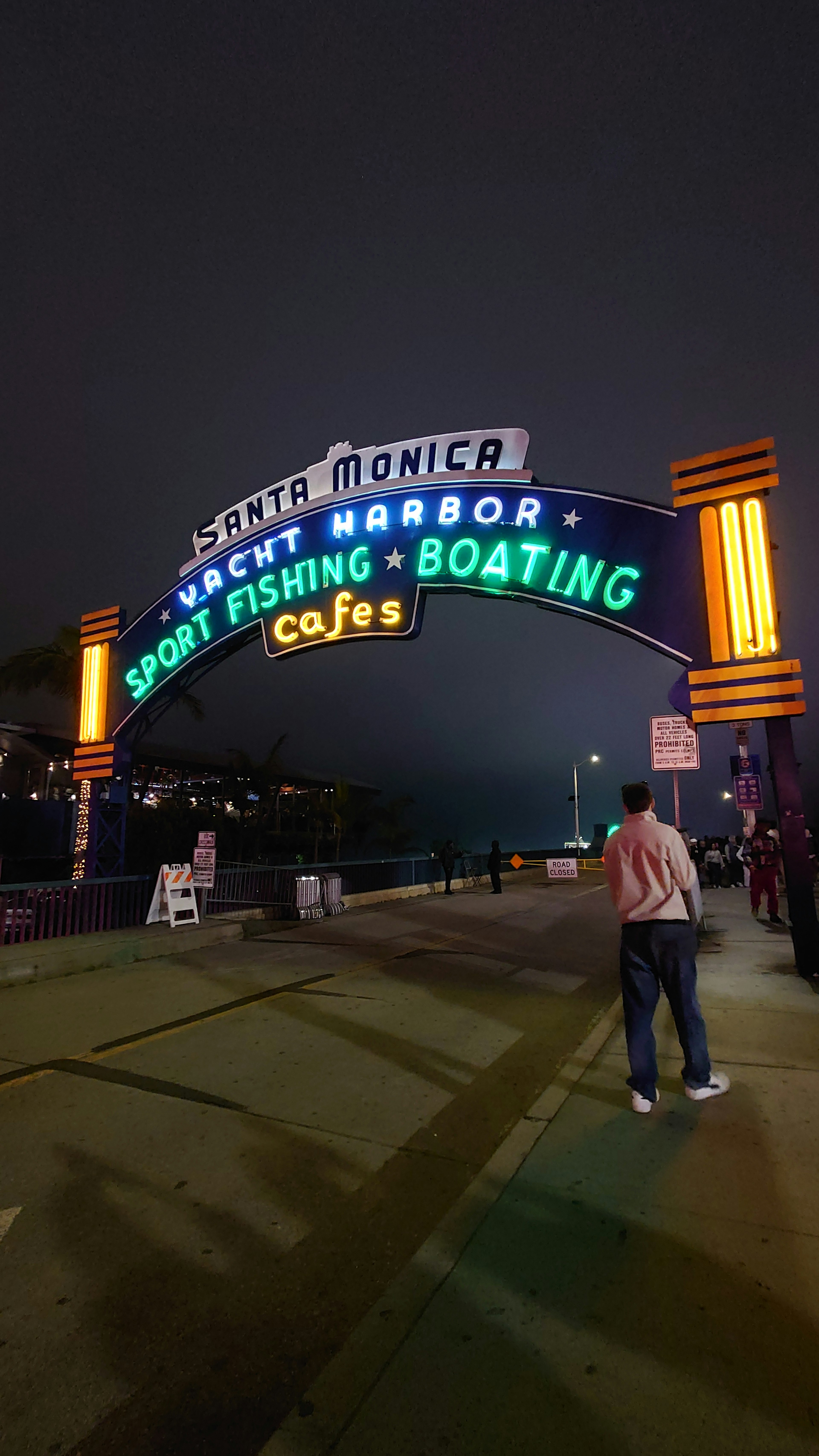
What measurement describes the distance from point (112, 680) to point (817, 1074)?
1481cm

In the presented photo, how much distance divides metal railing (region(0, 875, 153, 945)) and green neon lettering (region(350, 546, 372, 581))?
22.4 feet

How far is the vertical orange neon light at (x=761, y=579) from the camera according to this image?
8828 millimetres

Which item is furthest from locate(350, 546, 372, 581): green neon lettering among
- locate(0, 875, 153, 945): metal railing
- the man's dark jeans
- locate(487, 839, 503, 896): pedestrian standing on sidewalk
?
locate(487, 839, 503, 896): pedestrian standing on sidewalk

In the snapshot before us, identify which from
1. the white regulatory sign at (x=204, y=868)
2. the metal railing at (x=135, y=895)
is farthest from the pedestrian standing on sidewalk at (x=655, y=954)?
the white regulatory sign at (x=204, y=868)

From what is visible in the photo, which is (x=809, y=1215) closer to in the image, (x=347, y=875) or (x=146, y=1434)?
(x=146, y=1434)

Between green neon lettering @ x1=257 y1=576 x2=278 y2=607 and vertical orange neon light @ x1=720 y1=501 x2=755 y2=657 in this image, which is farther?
green neon lettering @ x1=257 y1=576 x2=278 y2=607

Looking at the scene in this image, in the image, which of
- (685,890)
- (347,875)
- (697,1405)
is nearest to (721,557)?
(685,890)

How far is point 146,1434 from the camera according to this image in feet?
6.77

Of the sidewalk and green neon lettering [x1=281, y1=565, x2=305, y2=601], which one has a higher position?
green neon lettering [x1=281, y1=565, x2=305, y2=601]

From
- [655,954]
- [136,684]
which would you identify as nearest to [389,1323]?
[655,954]

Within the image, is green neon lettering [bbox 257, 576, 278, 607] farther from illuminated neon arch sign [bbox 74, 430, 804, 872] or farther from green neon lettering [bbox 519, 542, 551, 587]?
green neon lettering [bbox 519, 542, 551, 587]

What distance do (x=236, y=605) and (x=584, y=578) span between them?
23.2 feet

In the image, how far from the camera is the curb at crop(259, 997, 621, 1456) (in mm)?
2037

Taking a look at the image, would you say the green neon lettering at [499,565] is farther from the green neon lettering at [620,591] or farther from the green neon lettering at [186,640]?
the green neon lettering at [186,640]
